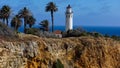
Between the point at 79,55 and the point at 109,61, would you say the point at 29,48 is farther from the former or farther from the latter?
the point at 109,61

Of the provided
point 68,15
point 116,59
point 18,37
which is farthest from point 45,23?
point 18,37

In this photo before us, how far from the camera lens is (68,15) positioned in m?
86.2

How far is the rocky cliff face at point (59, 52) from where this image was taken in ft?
148

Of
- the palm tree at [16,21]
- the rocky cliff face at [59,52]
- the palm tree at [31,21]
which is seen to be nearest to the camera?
the rocky cliff face at [59,52]

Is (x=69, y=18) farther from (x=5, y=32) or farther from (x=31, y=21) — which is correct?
(x=5, y=32)

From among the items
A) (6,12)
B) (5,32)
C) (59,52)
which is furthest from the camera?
(6,12)

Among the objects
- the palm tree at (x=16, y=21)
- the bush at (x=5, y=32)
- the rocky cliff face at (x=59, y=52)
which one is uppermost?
the palm tree at (x=16, y=21)

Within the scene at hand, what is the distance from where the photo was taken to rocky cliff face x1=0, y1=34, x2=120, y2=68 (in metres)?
45.1

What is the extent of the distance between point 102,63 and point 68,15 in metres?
29.3

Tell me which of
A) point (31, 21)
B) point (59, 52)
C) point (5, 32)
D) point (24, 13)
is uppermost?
point (24, 13)

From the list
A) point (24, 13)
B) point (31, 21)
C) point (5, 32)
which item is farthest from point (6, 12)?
point (5, 32)

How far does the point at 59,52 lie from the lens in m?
52.9

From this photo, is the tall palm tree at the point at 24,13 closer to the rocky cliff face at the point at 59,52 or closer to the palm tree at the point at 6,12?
the palm tree at the point at 6,12

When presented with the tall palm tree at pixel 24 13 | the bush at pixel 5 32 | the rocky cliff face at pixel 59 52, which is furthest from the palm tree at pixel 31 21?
the bush at pixel 5 32
